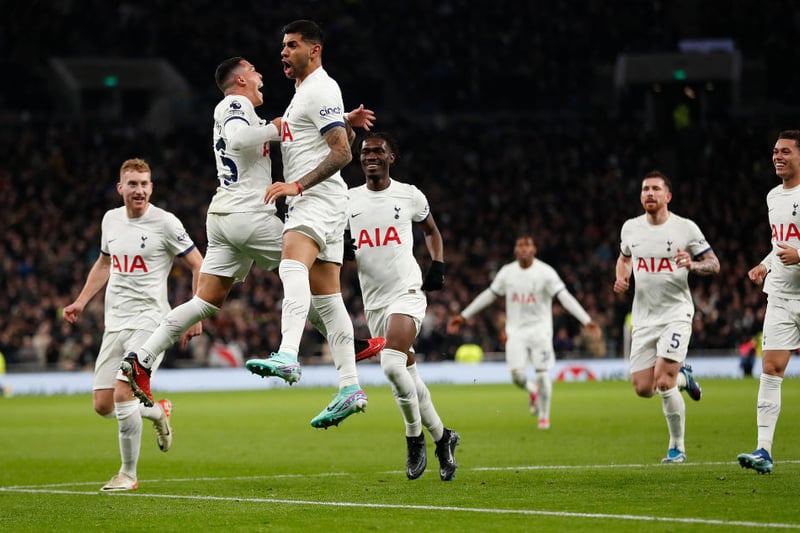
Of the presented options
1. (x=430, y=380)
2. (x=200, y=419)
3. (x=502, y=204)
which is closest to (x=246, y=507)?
(x=200, y=419)

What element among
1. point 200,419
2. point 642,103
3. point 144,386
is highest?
point 642,103

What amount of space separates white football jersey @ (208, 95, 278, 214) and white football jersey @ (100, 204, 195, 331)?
2344mm

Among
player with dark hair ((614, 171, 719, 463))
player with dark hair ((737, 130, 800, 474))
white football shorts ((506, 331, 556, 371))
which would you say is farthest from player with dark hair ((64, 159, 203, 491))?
white football shorts ((506, 331, 556, 371))

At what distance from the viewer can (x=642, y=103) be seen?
42844mm

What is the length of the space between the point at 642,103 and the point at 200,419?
2492 centimetres

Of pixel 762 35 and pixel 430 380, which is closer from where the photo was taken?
pixel 430 380

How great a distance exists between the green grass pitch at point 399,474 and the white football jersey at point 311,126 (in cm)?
246

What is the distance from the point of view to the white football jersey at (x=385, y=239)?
38.8 ft

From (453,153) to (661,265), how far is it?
27310mm

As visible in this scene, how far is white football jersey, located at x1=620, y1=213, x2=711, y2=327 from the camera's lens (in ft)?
45.2

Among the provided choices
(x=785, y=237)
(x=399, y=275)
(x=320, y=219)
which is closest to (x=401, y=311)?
(x=399, y=275)

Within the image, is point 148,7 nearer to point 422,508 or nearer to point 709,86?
point 709,86

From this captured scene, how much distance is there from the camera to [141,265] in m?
12.1

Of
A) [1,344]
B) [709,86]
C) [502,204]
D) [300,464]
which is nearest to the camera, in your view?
[300,464]
